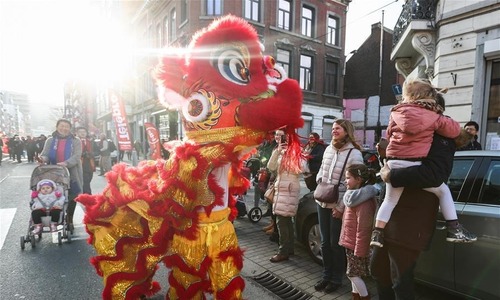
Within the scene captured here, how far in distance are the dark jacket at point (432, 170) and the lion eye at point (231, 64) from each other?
4.08ft

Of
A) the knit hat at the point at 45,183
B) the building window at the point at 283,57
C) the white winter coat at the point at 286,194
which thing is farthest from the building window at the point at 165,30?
the white winter coat at the point at 286,194

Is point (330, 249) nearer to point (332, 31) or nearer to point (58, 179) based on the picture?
point (58, 179)

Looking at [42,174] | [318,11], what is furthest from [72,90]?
[42,174]

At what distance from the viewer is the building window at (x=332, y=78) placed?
21797mm

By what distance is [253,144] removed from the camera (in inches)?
78.8

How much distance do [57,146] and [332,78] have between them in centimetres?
2031

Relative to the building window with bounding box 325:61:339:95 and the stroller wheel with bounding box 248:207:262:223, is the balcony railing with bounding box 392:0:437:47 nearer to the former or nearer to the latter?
the stroller wheel with bounding box 248:207:262:223

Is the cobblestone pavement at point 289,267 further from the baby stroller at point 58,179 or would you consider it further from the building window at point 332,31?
the building window at point 332,31

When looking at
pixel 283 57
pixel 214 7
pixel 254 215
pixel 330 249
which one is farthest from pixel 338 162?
pixel 283 57

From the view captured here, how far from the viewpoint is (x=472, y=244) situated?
250 centimetres

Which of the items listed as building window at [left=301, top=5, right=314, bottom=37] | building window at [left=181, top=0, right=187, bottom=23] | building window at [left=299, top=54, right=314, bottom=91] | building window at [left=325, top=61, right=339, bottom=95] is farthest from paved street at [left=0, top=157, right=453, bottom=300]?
building window at [left=325, top=61, right=339, bottom=95]

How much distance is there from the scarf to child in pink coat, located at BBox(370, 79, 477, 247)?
493 cm

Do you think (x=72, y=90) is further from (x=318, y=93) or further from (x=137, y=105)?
(x=318, y=93)

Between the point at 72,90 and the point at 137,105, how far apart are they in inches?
1266
